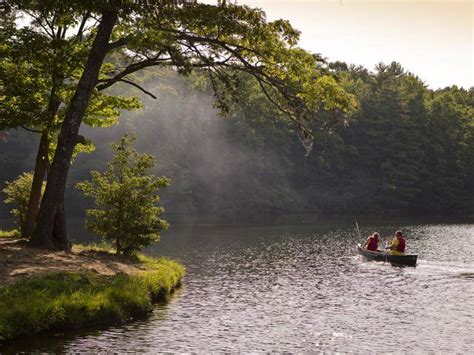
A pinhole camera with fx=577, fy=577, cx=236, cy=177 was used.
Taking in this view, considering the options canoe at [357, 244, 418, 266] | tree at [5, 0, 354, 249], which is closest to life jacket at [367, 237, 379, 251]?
canoe at [357, 244, 418, 266]

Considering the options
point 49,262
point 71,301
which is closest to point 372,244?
point 49,262

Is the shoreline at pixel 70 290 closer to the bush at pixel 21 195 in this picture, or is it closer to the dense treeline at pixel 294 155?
the bush at pixel 21 195

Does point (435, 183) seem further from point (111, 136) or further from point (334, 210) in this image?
point (111, 136)

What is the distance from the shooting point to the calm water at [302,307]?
17.0 meters

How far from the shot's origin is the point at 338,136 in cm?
10281

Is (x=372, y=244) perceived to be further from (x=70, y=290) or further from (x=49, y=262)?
(x=70, y=290)

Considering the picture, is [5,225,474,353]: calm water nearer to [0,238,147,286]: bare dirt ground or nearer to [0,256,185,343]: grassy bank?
[0,256,185,343]: grassy bank

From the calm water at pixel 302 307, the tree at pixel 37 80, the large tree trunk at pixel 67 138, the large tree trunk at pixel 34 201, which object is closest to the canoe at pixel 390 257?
the calm water at pixel 302 307

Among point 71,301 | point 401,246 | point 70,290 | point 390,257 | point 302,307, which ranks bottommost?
point 302,307

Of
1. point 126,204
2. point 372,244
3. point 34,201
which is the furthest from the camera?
point 372,244

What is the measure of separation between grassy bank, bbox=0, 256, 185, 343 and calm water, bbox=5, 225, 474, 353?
602 mm

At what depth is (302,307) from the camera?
2277 centimetres

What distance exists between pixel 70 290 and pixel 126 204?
8.49m

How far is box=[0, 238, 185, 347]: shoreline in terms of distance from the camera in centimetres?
1647
